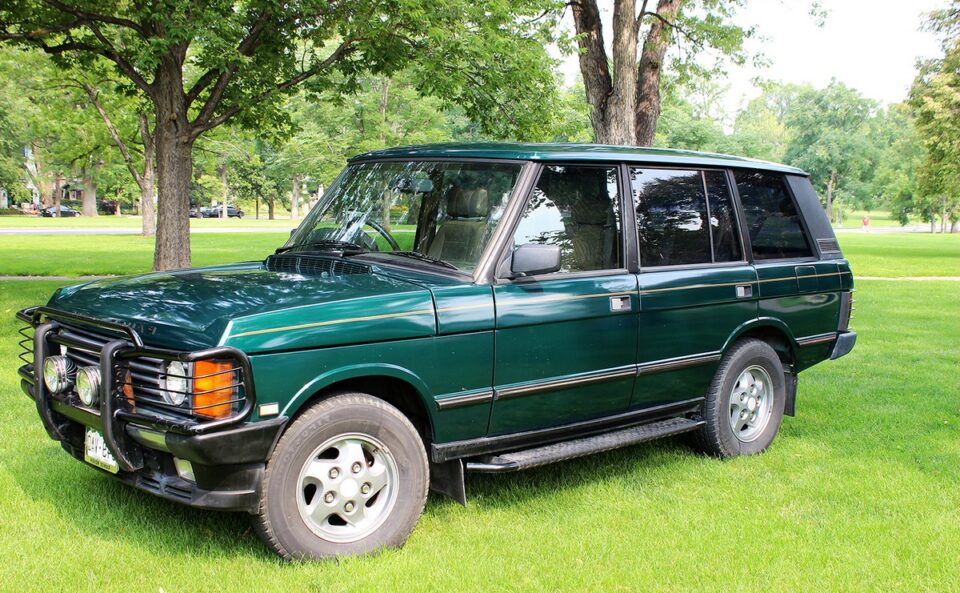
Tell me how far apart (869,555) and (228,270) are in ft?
12.6

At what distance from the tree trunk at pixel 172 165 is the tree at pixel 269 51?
0.02 m

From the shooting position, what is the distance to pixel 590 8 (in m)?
16.8

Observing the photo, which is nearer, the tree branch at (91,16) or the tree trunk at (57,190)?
the tree branch at (91,16)

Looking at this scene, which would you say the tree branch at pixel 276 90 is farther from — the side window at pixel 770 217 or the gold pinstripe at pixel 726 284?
the gold pinstripe at pixel 726 284

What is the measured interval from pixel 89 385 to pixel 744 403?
165 inches

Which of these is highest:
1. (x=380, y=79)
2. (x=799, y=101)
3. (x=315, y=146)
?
(x=799, y=101)

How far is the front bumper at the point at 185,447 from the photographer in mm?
3701

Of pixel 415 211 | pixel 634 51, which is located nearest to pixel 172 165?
pixel 634 51

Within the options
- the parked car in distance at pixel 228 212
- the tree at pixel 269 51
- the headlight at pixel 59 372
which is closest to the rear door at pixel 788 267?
the headlight at pixel 59 372

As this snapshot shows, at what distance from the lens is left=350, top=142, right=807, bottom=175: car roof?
4.96 m

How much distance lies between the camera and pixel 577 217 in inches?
201

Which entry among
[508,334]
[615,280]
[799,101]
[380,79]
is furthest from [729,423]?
[799,101]

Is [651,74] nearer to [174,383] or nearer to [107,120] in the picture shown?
[174,383]

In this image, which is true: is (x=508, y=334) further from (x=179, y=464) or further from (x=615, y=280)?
(x=179, y=464)
